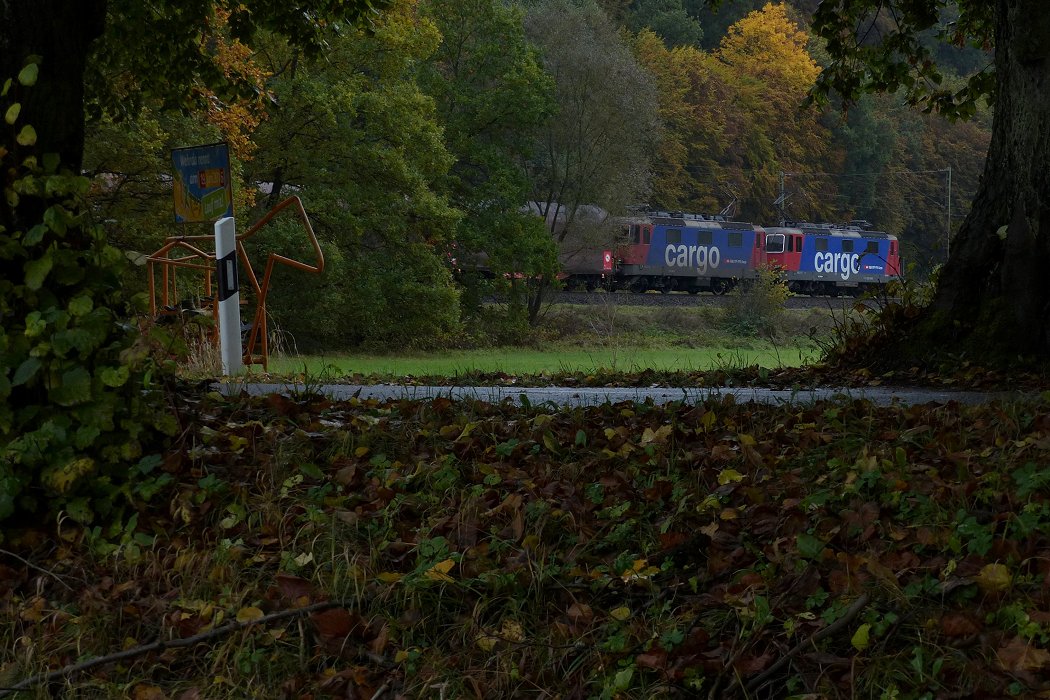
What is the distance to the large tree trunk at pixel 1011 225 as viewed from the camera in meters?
8.10

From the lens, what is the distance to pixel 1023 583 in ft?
10.5

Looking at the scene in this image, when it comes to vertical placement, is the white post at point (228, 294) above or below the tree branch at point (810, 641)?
above

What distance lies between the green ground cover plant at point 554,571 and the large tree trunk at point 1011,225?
359cm

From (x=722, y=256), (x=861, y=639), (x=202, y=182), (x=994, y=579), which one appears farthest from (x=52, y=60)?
(x=722, y=256)

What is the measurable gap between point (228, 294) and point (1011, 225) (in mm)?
Result: 6446

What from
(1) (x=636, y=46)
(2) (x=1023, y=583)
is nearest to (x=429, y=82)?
(1) (x=636, y=46)

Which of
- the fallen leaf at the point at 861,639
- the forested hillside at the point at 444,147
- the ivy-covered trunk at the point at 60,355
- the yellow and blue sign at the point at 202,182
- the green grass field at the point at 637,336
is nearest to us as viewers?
the fallen leaf at the point at 861,639

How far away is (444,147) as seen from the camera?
27.7 metres

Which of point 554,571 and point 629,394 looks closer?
point 554,571

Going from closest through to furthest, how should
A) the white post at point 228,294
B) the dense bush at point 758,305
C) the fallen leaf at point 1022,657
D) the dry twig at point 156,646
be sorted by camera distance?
the fallen leaf at point 1022,657, the dry twig at point 156,646, the white post at point 228,294, the dense bush at point 758,305

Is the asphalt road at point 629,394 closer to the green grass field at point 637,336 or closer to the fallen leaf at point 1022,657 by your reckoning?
the fallen leaf at point 1022,657

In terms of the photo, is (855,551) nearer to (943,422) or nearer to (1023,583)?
(1023,583)

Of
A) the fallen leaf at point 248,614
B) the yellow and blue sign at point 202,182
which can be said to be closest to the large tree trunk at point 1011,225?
the fallen leaf at point 248,614

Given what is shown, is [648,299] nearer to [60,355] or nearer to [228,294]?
[228,294]
